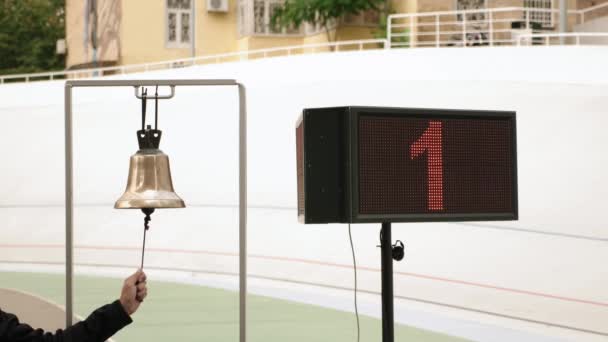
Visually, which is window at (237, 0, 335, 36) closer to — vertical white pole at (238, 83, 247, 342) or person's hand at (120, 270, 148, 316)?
vertical white pole at (238, 83, 247, 342)

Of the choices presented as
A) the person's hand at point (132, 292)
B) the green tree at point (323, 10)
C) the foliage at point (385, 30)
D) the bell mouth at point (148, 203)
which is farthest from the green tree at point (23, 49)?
the person's hand at point (132, 292)

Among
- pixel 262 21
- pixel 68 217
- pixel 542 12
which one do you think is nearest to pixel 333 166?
pixel 68 217

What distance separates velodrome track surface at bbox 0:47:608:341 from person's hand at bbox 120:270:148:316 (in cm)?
818

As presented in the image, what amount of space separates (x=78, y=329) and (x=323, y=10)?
27.4 m

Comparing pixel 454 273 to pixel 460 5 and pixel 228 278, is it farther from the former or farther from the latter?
pixel 460 5

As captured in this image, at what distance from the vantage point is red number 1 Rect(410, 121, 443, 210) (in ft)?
19.8

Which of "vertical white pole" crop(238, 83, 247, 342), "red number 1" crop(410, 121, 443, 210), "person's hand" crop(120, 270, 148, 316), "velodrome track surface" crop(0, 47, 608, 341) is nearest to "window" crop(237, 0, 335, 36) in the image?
"velodrome track surface" crop(0, 47, 608, 341)

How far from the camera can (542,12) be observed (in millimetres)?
29219

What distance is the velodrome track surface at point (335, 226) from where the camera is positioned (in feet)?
48.7

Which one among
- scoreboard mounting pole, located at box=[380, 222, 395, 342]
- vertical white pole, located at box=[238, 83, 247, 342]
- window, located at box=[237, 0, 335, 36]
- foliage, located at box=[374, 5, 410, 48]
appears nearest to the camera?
scoreboard mounting pole, located at box=[380, 222, 395, 342]

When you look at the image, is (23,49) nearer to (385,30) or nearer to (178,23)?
(178,23)

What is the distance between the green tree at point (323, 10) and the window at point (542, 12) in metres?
4.14

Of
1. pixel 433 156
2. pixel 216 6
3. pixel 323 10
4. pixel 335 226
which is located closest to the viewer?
pixel 433 156

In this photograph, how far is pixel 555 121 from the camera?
18422 millimetres
